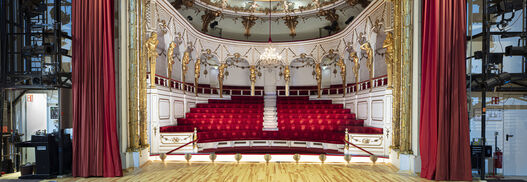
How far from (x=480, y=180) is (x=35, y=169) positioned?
248 inches

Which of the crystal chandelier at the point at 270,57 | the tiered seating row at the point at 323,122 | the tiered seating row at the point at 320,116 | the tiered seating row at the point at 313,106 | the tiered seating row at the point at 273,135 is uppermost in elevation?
the crystal chandelier at the point at 270,57

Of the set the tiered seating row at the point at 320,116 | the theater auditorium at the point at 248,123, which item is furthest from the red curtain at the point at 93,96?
the tiered seating row at the point at 320,116

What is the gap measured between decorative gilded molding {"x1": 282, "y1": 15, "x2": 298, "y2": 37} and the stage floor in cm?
900

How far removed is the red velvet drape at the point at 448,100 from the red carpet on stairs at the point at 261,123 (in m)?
3.56

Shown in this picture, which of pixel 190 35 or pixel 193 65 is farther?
pixel 193 65

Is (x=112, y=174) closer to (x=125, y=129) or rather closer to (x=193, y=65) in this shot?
(x=125, y=129)

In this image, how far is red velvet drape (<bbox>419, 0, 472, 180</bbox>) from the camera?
337 centimetres

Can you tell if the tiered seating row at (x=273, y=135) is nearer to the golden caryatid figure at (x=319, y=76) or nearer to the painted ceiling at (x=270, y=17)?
the golden caryatid figure at (x=319, y=76)

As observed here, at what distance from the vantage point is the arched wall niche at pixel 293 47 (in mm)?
7922

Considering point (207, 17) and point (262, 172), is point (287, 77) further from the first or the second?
point (262, 172)

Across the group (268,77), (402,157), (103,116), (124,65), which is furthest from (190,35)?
(402,157)

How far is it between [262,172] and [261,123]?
5128 millimetres

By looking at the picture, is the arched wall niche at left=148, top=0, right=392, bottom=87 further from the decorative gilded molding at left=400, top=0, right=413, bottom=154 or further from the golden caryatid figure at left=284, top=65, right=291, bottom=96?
the decorative gilded molding at left=400, top=0, right=413, bottom=154

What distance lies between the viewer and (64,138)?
155 inches
